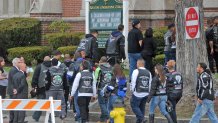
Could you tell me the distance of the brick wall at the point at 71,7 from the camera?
30578 mm

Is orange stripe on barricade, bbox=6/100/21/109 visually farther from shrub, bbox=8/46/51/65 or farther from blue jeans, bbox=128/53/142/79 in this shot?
shrub, bbox=8/46/51/65

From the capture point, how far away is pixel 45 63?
750 inches

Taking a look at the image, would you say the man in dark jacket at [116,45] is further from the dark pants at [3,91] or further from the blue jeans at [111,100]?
the blue jeans at [111,100]

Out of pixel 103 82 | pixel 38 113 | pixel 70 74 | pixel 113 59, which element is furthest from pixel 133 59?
pixel 38 113

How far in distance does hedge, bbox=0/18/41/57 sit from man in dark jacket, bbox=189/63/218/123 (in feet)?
44.8

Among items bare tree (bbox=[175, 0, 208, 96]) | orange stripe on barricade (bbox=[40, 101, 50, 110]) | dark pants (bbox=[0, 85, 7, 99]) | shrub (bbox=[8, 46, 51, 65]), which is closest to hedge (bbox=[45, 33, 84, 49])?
shrub (bbox=[8, 46, 51, 65])

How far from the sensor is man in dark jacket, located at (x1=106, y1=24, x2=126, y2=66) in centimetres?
2189

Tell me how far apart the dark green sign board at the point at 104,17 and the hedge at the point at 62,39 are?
4.12 meters

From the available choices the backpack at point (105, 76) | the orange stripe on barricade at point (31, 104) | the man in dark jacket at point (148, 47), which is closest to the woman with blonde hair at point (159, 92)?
the backpack at point (105, 76)

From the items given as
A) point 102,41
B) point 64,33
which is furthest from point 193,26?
point 64,33

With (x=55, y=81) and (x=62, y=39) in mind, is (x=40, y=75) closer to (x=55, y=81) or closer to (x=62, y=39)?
(x=55, y=81)

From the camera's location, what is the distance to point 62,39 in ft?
94.6

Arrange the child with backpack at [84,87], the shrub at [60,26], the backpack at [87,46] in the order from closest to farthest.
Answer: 1. the child with backpack at [84,87]
2. the backpack at [87,46]
3. the shrub at [60,26]

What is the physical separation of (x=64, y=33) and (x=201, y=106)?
1274cm
